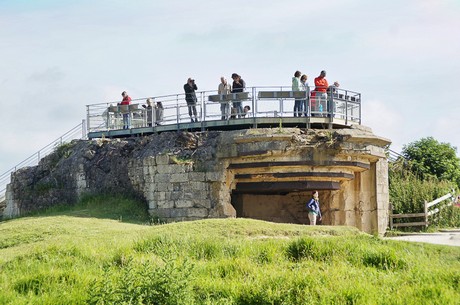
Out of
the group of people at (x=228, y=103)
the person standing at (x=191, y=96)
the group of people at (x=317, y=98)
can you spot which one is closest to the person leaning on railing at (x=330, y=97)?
the group of people at (x=317, y=98)

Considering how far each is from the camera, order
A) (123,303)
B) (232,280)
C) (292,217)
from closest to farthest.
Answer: (123,303), (232,280), (292,217)

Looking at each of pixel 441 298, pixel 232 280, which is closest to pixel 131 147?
pixel 232 280

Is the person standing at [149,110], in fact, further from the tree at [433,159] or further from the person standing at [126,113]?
→ the tree at [433,159]

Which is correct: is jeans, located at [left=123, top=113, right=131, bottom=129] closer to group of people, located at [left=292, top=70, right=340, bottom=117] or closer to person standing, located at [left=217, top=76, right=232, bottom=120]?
person standing, located at [left=217, top=76, right=232, bottom=120]

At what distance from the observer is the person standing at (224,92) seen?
24.8 meters

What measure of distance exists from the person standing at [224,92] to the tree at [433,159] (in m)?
11.9

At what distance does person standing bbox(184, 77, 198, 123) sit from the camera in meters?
25.5

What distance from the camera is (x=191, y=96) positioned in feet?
84.3

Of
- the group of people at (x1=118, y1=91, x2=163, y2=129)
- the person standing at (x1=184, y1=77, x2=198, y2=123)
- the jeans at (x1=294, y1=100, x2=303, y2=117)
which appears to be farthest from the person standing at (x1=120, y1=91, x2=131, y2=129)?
the jeans at (x1=294, y1=100, x2=303, y2=117)

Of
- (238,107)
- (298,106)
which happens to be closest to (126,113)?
(238,107)

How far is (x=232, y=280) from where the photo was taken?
46.2ft

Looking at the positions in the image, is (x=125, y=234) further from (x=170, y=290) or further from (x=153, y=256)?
(x=170, y=290)

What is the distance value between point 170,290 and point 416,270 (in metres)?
4.39

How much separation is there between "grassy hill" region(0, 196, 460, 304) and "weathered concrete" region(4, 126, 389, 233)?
4.55 m
